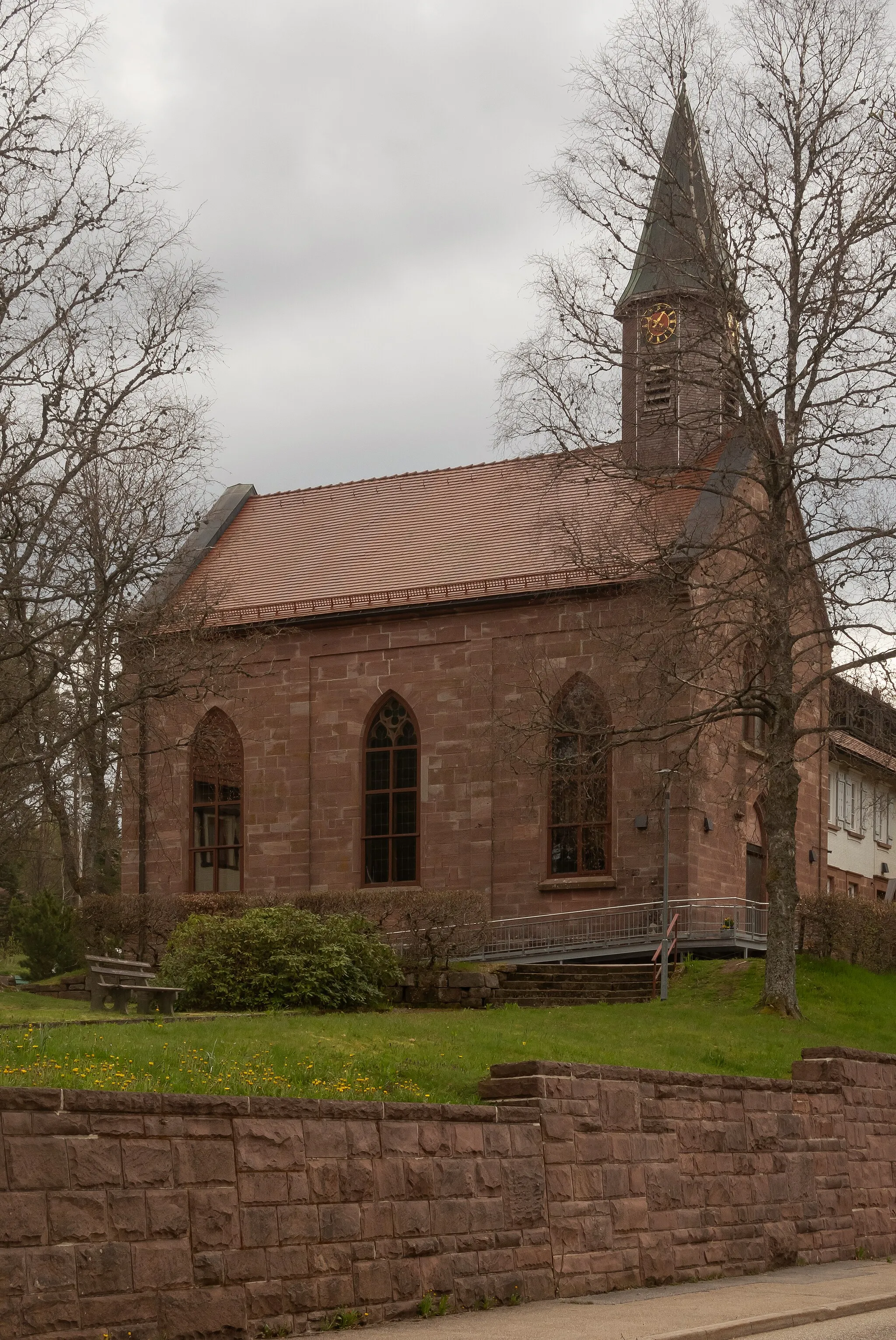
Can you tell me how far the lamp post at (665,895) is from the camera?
27391 mm

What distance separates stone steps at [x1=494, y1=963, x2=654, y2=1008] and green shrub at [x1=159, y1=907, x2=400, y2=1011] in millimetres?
3450

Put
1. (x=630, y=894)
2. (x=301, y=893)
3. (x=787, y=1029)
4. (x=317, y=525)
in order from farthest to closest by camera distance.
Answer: (x=317, y=525) < (x=301, y=893) < (x=630, y=894) < (x=787, y=1029)

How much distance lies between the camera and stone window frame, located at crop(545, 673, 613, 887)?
34812 millimetres

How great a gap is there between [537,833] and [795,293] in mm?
13484

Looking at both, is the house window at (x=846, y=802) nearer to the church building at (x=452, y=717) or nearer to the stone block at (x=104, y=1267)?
the church building at (x=452, y=717)

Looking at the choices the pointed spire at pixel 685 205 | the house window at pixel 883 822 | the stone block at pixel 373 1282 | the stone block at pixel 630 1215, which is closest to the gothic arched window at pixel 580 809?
the pointed spire at pixel 685 205

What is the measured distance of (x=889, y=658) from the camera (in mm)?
25594

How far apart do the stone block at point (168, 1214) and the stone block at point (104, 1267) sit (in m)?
0.22

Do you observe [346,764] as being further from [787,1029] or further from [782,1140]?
[782,1140]

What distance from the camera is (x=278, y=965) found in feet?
78.1

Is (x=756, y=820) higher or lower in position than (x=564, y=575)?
lower

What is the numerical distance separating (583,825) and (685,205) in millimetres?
12700

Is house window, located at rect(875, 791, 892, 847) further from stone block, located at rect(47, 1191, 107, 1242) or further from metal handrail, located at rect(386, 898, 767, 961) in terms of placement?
stone block, located at rect(47, 1191, 107, 1242)

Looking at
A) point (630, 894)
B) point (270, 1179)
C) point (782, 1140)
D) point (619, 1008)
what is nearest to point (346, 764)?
point (630, 894)
